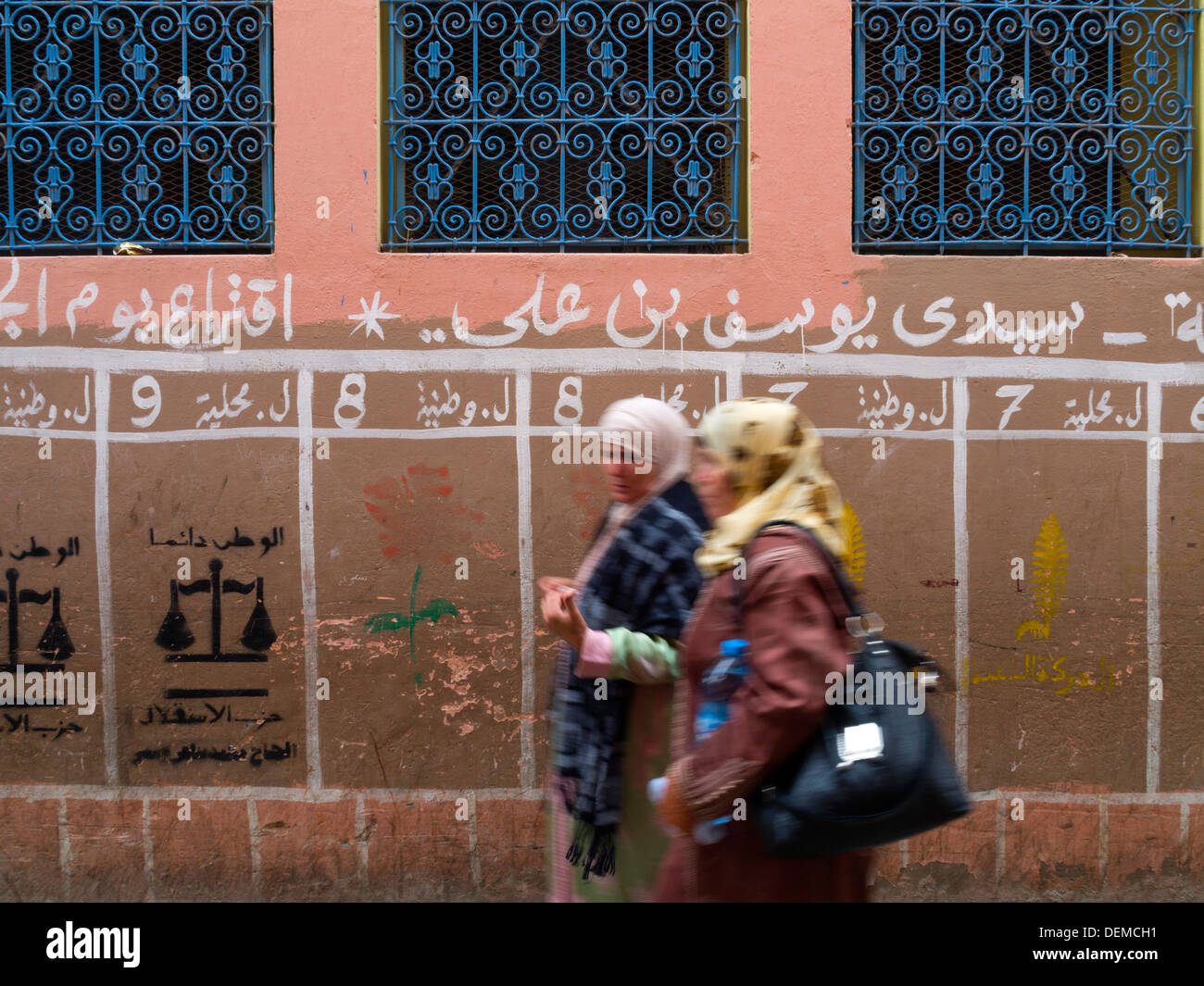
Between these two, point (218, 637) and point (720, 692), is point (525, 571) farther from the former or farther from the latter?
point (720, 692)

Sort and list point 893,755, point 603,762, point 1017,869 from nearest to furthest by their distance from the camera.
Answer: point 893,755, point 603,762, point 1017,869

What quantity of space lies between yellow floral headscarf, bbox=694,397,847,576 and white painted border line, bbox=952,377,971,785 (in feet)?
8.05

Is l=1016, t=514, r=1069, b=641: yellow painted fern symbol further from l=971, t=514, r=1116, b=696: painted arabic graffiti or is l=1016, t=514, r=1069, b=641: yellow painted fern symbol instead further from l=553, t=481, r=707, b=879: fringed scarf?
l=553, t=481, r=707, b=879: fringed scarf

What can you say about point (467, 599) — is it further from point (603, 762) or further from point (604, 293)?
point (603, 762)

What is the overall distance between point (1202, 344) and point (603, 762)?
11.0 feet

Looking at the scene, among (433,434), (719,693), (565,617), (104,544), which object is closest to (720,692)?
(719,693)

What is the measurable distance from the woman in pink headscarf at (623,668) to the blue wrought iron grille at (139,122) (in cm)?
252

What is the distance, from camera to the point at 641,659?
259cm

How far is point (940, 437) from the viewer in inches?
177

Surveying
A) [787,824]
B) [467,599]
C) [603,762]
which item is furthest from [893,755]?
[467,599]

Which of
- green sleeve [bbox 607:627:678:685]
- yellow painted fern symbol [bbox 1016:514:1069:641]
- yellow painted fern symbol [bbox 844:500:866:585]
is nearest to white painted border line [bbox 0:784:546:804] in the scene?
yellow painted fern symbol [bbox 844:500:866:585]

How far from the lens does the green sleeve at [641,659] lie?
8.50 feet

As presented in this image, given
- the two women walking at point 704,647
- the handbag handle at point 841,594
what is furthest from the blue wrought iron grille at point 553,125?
the handbag handle at point 841,594

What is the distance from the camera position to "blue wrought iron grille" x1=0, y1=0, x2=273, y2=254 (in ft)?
15.0
